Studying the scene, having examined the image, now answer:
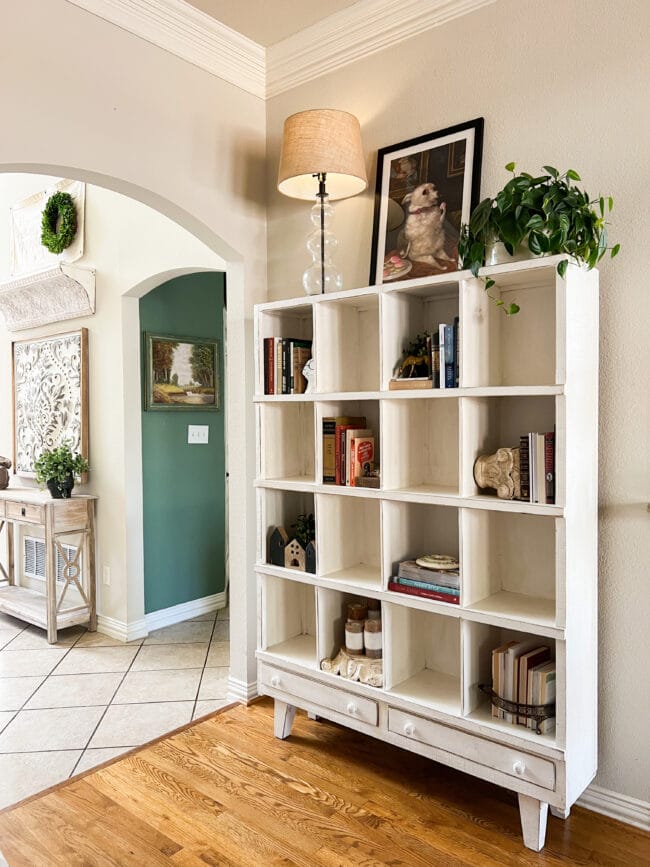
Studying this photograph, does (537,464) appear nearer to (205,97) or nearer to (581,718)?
(581,718)

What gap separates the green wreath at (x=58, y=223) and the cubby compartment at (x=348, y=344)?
7.80 feet

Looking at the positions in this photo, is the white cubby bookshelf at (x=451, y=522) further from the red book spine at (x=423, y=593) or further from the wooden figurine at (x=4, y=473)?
the wooden figurine at (x=4, y=473)

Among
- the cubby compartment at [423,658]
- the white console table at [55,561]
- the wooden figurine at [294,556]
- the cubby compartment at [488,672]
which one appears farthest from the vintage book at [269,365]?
the white console table at [55,561]

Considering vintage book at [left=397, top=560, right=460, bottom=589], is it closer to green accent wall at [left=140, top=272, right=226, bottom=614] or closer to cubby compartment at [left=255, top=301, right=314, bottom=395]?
Result: cubby compartment at [left=255, top=301, right=314, bottom=395]

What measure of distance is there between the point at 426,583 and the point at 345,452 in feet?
1.79

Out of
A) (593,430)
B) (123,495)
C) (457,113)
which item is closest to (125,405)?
(123,495)

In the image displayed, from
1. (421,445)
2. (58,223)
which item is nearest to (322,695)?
(421,445)

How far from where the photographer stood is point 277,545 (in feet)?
8.73

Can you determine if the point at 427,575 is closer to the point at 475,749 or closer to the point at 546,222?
the point at 475,749

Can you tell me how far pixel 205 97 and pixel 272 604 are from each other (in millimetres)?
2097

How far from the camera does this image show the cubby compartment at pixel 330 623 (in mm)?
2506

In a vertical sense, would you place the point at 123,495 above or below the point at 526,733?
above

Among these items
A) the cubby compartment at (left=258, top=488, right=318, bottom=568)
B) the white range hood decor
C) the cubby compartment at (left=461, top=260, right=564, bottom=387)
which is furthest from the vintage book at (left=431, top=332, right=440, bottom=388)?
the white range hood decor

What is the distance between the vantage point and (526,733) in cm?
199
